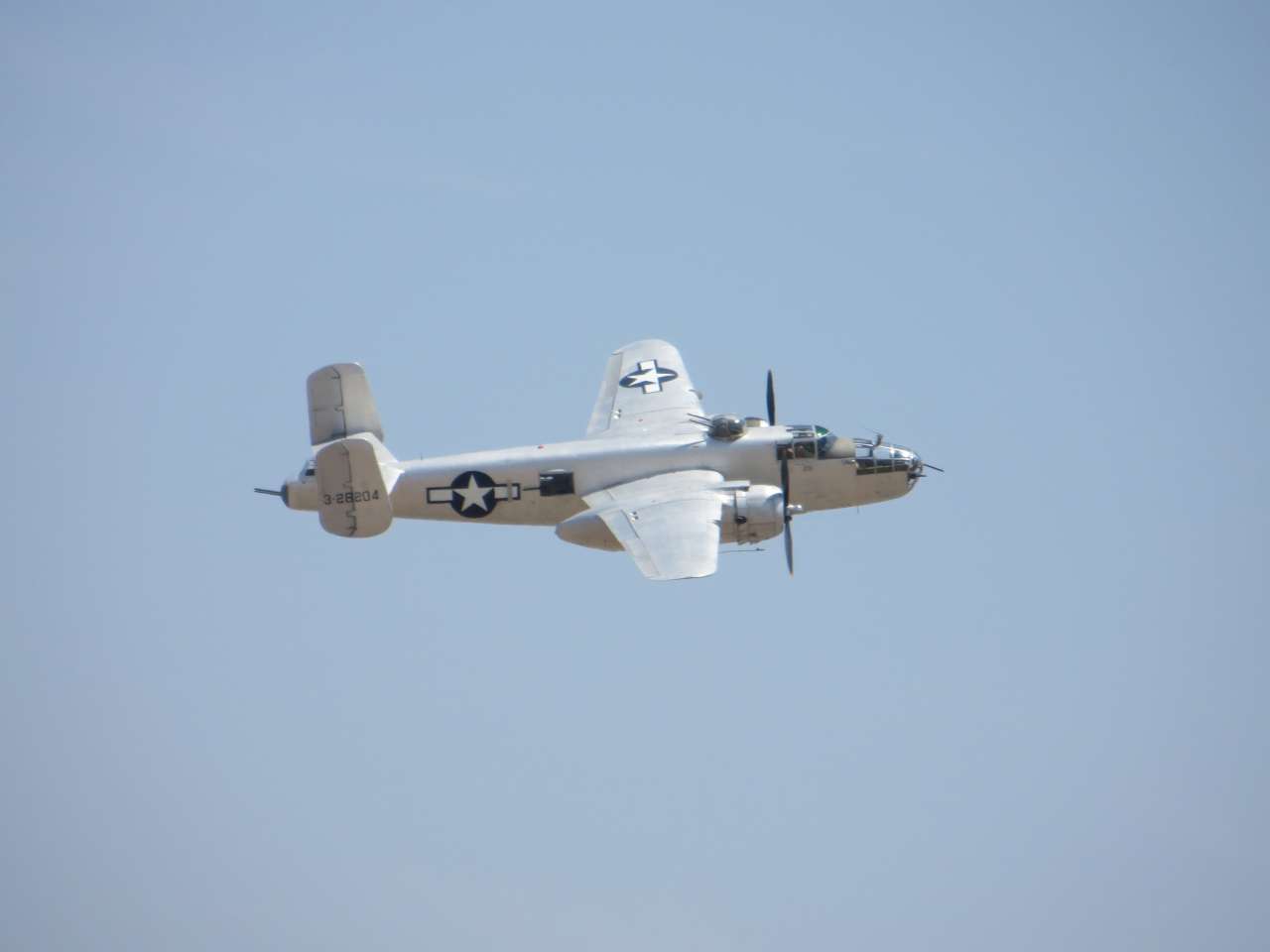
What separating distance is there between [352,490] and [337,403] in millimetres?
3428

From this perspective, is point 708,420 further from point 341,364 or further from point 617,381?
point 341,364

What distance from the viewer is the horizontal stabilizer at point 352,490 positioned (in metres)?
48.6

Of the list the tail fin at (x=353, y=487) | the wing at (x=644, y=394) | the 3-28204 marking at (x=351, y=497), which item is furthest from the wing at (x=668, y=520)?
Answer: the 3-28204 marking at (x=351, y=497)

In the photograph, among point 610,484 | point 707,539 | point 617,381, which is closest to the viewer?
point 707,539

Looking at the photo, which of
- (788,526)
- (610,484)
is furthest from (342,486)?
(788,526)

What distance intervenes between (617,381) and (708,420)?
467 cm

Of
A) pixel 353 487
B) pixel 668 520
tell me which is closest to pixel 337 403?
pixel 353 487

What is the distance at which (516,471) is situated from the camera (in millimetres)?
50844

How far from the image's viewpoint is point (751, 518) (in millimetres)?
48125

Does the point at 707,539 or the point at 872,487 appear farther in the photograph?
the point at 872,487

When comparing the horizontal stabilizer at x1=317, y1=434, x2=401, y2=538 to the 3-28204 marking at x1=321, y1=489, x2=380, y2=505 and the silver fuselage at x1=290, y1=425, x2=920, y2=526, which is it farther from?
the silver fuselage at x1=290, y1=425, x2=920, y2=526

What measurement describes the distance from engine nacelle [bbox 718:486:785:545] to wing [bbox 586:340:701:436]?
14.5 feet

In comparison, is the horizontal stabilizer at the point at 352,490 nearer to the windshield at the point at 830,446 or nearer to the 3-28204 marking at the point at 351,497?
the 3-28204 marking at the point at 351,497

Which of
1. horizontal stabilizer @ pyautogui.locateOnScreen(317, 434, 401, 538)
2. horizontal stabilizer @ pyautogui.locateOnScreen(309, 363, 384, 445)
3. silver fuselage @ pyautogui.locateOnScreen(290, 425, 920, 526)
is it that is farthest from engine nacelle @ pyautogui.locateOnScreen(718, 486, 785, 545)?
horizontal stabilizer @ pyautogui.locateOnScreen(309, 363, 384, 445)
